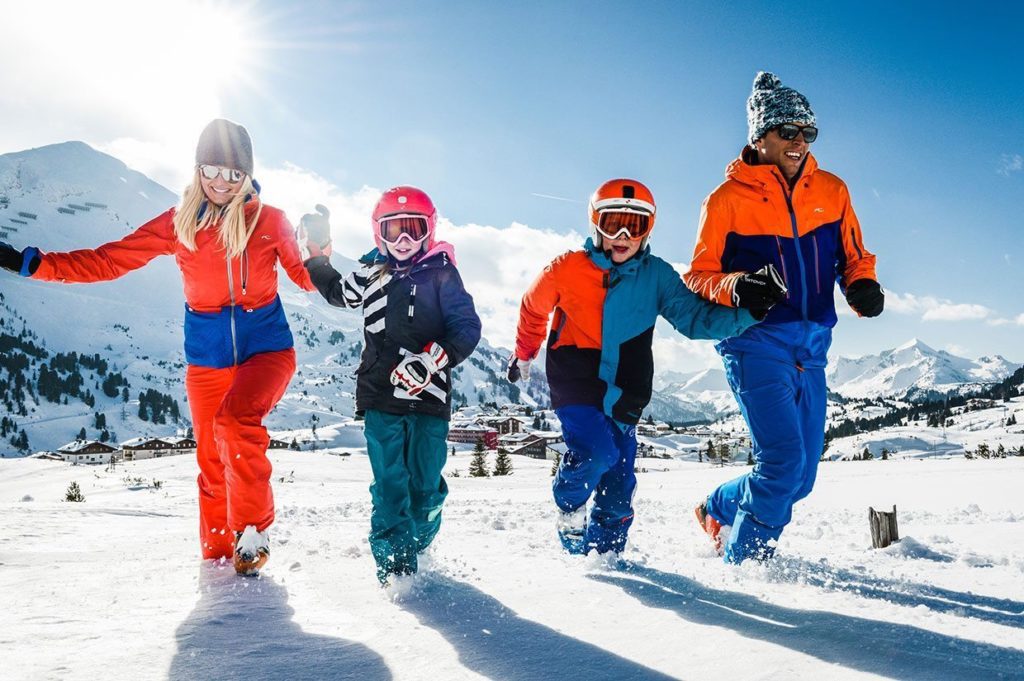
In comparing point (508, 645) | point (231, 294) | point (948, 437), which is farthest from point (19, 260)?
point (948, 437)

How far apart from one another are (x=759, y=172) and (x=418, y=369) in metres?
2.31

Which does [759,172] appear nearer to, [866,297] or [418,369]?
[866,297]

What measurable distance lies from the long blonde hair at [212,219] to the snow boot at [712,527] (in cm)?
341

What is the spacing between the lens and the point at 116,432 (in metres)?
154

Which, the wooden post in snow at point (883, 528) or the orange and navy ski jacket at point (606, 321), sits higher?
the orange and navy ski jacket at point (606, 321)

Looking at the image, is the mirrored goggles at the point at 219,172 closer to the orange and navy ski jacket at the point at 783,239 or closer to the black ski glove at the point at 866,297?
the orange and navy ski jacket at the point at 783,239

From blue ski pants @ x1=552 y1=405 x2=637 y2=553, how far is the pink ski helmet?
1390 millimetres

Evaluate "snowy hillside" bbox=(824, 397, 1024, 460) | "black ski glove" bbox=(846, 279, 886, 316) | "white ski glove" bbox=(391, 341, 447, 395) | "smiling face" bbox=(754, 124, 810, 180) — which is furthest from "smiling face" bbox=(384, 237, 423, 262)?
"snowy hillside" bbox=(824, 397, 1024, 460)

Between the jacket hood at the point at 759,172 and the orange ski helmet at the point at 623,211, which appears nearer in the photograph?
the jacket hood at the point at 759,172

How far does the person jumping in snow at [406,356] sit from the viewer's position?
10.5ft

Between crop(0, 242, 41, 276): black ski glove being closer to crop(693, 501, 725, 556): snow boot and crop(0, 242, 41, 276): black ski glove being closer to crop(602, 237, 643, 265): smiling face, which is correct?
crop(602, 237, 643, 265): smiling face

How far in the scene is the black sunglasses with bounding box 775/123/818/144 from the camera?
153 inches

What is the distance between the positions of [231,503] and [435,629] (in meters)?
1.67

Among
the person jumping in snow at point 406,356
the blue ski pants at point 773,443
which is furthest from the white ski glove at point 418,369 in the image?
the blue ski pants at point 773,443
